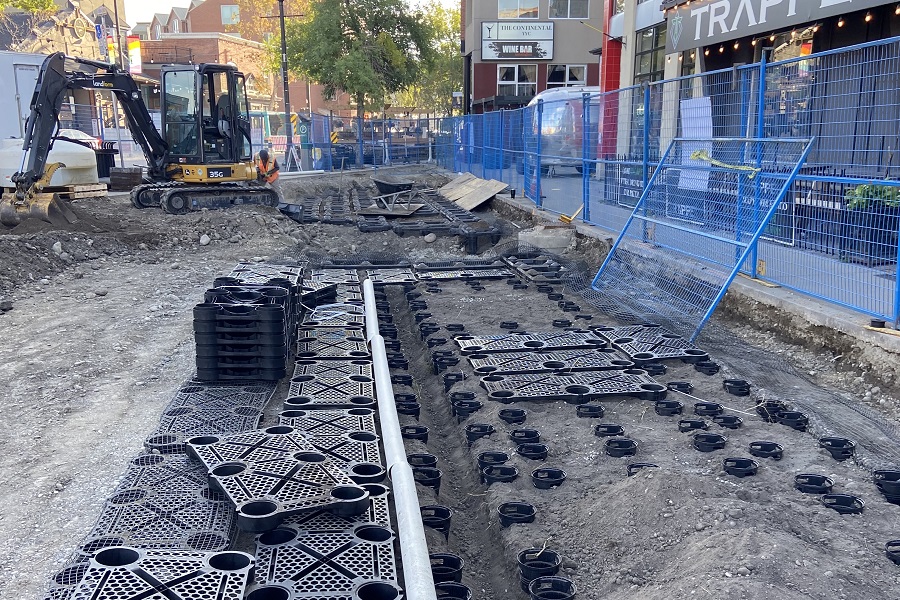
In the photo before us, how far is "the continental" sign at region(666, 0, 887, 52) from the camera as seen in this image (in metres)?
10.9

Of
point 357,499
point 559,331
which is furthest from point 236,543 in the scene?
point 559,331

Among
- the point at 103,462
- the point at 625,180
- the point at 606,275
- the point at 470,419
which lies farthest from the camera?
the point at 625,180

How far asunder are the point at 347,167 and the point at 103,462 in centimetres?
2863

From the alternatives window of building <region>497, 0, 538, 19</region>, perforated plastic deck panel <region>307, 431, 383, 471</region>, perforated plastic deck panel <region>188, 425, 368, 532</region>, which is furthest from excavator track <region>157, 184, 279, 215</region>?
window of building <region>497, 0, 538, 19</region>

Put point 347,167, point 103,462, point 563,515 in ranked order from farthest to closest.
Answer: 1. point 347,167
2. point 103,462
3. point 563,515

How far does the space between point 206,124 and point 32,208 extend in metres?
4.77

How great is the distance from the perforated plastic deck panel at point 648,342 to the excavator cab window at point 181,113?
1270cm

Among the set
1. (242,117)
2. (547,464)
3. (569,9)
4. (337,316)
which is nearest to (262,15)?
(569,9)

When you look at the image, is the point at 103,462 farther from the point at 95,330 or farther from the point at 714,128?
Result: the point at 714,128

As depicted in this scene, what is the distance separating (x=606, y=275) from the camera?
33.4 ft

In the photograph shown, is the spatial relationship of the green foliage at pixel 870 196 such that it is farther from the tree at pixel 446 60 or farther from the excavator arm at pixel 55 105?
the tree at pixel 446 60

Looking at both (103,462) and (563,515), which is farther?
(103,462)

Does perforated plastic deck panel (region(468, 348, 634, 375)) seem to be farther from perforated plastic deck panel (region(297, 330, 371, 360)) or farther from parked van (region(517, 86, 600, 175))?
parked van (region(517, 86, 600, 175))

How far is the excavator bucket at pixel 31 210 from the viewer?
13.9 meters
